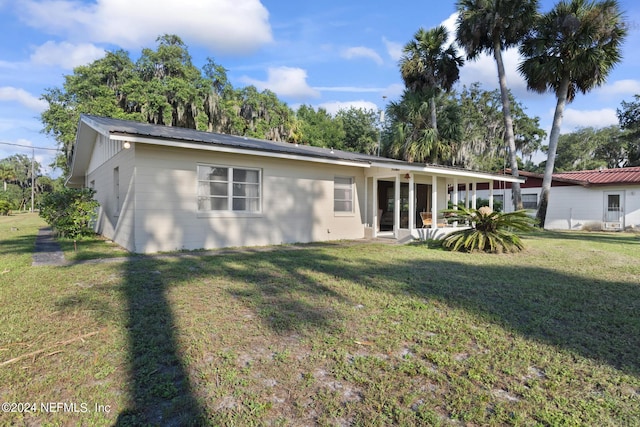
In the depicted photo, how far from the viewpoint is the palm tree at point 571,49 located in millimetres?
16562

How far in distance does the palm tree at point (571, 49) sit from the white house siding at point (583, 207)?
323 centimetres

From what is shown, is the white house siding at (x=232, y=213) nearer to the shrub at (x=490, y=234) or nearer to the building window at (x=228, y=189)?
the building window at (x=228, y=189)

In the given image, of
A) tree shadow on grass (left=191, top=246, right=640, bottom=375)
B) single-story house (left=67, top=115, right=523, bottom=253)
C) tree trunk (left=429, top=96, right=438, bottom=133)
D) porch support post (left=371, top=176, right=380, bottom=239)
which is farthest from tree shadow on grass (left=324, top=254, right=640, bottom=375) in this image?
tree trunk (left=429, top=96, right=438, bottom=133)

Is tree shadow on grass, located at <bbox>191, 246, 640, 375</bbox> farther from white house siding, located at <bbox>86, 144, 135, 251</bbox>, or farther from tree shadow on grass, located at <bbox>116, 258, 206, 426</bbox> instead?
white house siding, located at <bbox>86, 144, 135, 251</bbox>

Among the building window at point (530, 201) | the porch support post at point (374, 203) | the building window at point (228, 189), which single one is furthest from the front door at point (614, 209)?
the building window at point (228, 189)

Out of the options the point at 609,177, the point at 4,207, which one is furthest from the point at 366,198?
the point at 4,207

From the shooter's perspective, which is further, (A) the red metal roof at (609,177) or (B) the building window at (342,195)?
(A) the red metal roof at (609,177)

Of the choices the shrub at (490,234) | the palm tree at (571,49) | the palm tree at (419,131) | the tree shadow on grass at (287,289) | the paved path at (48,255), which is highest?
the palm tree at (571,49)

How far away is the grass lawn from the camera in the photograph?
2.27 meters

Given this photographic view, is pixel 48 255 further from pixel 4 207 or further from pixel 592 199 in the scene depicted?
pixel 4 207

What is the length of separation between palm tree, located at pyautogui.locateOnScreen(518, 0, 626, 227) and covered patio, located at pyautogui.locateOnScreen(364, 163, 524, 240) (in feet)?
20.7

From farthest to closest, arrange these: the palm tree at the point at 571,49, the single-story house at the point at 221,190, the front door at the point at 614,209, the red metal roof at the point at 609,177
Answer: the front door at the point at 614,209
the red metal roof at the point at 609,177
the palm tree at the point at 571,49
the single-story house at the point at 221,190

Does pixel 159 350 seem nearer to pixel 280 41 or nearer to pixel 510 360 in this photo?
pixel 510 360

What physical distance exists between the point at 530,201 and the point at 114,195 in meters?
22.0
